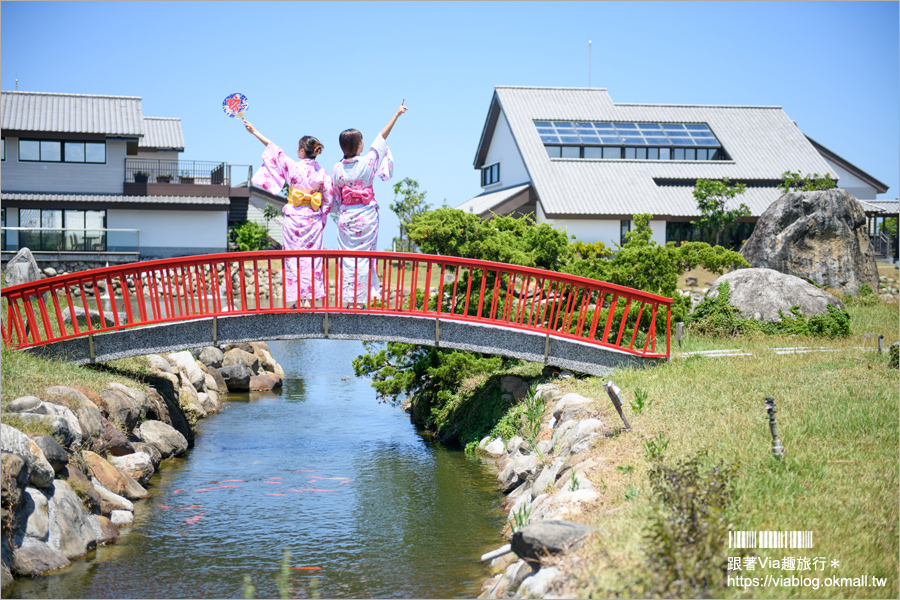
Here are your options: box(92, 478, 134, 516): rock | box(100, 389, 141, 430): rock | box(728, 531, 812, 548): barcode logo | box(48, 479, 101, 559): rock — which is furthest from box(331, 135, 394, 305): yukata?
box(728, 531, 812, 548): barcode logo

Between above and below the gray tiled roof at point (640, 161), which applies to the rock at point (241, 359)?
below

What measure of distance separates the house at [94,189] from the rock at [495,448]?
79.3 ft

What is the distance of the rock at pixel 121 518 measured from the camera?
980cm

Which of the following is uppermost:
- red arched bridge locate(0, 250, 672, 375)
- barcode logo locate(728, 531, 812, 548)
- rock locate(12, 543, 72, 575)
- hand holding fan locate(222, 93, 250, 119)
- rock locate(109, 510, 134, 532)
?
hand holding fan locate(222, 93, 250, 119)

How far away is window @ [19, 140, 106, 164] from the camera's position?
A: 3409 centimetres

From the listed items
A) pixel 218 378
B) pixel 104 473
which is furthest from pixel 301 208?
pixel 218 378

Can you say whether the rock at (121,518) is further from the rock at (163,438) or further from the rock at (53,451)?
the rock at (163,438)

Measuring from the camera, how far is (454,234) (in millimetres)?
15938

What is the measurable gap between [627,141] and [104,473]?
106 ft

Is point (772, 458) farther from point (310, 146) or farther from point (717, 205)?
point (717, 205)

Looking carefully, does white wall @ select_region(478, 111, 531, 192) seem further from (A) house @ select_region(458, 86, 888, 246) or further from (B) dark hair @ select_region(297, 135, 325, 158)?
(B) dark hair @ select_region(297, 135, 325, 158)

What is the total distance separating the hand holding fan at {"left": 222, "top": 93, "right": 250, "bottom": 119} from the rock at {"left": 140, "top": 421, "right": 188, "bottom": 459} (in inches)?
199

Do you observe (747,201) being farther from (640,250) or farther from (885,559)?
(885,559)

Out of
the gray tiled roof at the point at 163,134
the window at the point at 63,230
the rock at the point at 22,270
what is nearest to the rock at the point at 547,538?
the rock at the point at 22,270
